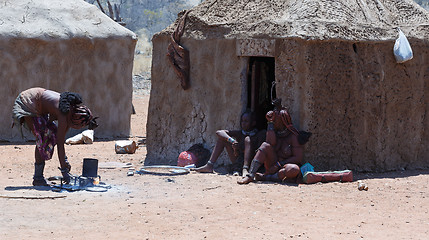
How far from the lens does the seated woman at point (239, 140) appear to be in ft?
27.9

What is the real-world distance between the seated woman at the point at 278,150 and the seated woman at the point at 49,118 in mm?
1990

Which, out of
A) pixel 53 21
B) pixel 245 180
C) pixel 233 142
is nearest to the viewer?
pixel 245 180

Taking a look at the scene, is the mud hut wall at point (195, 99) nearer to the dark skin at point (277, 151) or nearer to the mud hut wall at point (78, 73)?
the dark skin at point (277, 151)

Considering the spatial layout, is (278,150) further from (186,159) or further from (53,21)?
(53,21)

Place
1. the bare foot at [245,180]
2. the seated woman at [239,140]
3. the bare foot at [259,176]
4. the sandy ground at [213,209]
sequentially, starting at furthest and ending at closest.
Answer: the seated woman at [239,140] → the bare foot at [259,176] → the bare foot at [245,180] → the sandy ground at [213,209]

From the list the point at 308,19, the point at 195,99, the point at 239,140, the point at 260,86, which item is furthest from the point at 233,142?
the point at 308,19

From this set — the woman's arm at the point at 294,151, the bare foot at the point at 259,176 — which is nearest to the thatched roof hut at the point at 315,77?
the woman's arm at the point at 294,151

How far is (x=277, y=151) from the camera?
8.23m

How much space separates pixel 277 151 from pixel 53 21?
20.6 ft

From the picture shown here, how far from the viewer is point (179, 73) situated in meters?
9.34

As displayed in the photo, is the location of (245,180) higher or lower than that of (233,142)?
lower

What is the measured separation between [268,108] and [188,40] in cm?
154

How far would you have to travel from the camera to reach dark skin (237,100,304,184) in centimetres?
809

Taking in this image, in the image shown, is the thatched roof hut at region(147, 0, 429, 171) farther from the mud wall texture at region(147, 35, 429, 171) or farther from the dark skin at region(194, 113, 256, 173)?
the dark skin at region(194, 113, 256, 173)
